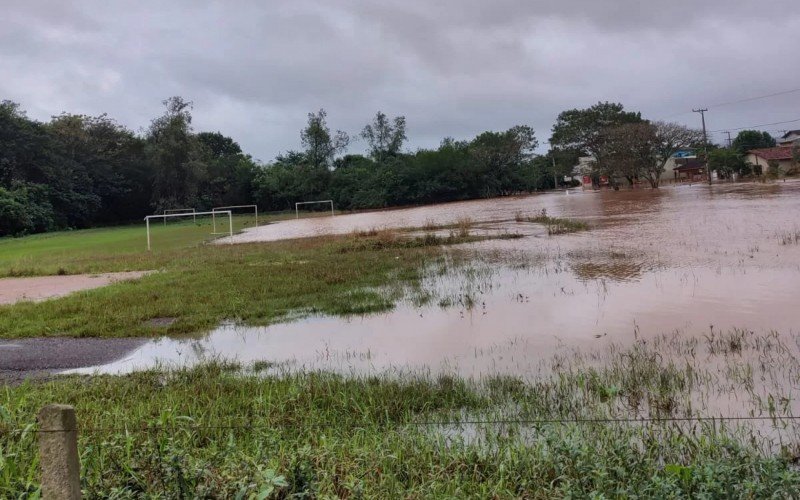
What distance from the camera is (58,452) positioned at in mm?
2490

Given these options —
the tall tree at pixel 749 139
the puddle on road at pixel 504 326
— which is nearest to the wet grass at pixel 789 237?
the puddle on road at pixel 504 326

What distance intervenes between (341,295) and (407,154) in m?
65.2

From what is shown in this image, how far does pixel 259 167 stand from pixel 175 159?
13016mm

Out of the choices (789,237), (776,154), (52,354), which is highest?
(776,154)

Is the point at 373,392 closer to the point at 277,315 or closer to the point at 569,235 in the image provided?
the point at 277,315

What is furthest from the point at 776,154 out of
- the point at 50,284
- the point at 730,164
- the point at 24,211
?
the point at 50,284

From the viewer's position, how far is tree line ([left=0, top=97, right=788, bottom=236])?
1940 inches

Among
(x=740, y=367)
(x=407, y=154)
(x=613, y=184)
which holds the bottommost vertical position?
(x=740, y=367)

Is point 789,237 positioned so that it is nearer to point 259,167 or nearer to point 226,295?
point 226,295

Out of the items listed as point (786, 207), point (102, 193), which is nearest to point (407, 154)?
point (102, 193)

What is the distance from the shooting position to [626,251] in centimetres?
1484

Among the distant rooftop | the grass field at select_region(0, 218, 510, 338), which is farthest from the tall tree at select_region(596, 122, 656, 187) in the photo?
the grass field at select_region(0, 218, 510, 338)

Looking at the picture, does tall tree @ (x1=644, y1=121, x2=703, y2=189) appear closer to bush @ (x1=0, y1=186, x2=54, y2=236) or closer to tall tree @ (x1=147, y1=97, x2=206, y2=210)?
tall tree @ (x1=147, y1=97, x2=206, y2=210)

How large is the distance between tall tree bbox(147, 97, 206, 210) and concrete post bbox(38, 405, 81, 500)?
5920 cm
